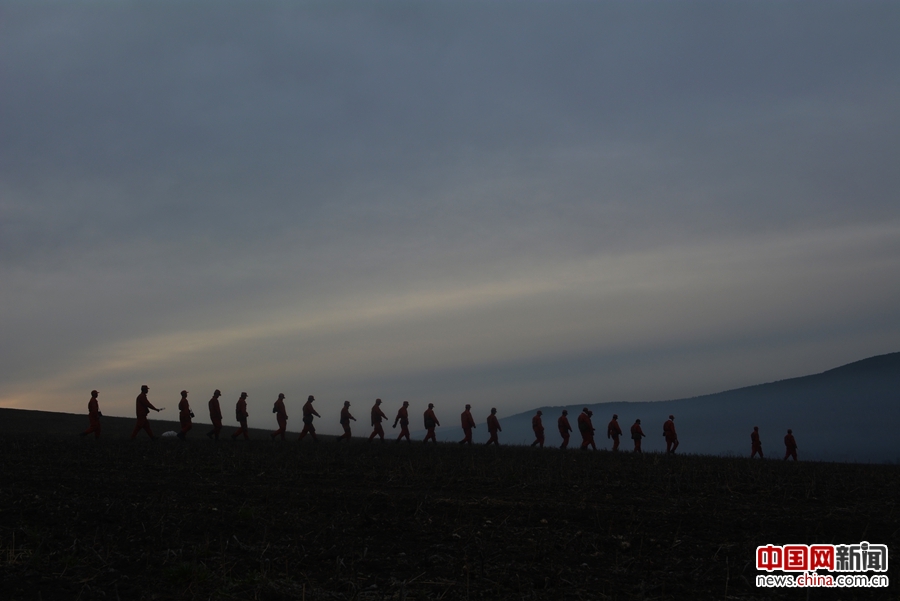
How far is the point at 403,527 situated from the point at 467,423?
18.1 metres

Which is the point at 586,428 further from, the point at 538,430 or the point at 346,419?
the point at 346,419

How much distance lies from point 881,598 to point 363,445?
18250 mm

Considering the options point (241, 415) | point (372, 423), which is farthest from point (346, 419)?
point (241, 415)

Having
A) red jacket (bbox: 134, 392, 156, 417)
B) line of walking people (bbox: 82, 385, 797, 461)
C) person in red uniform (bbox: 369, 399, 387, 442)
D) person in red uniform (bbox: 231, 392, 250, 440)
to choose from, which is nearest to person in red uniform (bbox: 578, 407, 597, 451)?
line of walking people (bbox: 82, 385, 797, 461)

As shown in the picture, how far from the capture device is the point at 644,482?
635 inches

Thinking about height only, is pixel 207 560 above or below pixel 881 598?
above

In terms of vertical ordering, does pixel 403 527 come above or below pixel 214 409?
below

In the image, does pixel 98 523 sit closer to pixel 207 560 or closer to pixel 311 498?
pixel 207 560

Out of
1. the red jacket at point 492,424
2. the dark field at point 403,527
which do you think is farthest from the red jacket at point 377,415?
the dark field at point 403,527

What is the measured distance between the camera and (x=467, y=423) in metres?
29.3

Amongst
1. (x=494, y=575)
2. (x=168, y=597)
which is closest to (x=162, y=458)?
(x=168, y=597)

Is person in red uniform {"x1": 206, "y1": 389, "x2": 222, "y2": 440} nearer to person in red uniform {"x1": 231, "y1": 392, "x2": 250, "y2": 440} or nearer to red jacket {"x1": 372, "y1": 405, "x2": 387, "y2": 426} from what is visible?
person in red uniform {"x1": 231, "y1": 392, "x2": 250, "y2": 440}

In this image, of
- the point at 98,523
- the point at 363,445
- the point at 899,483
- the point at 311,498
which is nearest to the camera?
the point at 98,523

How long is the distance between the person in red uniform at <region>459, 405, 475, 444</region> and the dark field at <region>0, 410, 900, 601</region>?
10.8 m
